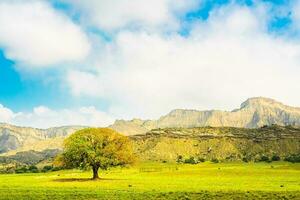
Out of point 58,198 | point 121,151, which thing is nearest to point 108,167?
point 121,151

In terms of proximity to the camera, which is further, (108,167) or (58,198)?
(108,167)

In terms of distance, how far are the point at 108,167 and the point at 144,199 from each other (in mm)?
56424

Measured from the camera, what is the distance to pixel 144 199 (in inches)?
2002

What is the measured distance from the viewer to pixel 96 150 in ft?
341

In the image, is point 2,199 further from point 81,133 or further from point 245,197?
point 81,133

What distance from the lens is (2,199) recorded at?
51.3m

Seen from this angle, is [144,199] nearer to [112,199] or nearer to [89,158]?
[112,199]

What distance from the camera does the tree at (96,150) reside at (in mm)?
103375

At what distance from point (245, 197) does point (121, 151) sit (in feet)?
182

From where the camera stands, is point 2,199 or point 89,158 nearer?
point 2,199

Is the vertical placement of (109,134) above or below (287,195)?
above

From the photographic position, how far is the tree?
10338 centimetres

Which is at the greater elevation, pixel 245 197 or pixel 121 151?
pixel 121 151

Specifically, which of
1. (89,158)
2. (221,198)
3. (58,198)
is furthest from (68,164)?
(221,198)
